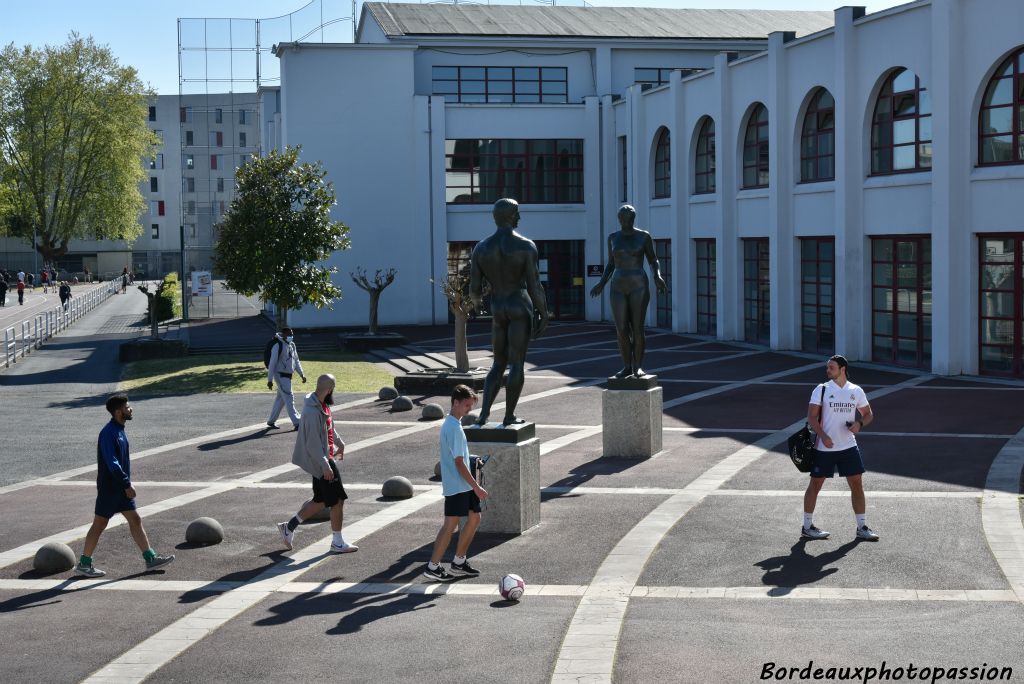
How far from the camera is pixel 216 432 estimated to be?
21297mm

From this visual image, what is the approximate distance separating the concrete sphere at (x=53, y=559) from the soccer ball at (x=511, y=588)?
4.35 meters

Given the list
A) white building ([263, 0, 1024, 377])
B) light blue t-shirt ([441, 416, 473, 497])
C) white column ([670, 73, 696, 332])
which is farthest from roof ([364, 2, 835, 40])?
light blue t-shirt ([441, 416, 473, 497])

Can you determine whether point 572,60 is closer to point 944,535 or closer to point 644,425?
point 644,425

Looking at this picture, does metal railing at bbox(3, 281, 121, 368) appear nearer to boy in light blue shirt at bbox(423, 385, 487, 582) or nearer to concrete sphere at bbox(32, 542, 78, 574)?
concrete sphere at bbox(32, 542, 78, 574)

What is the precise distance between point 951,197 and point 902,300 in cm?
335

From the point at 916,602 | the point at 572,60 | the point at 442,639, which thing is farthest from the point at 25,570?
the point at 572,60

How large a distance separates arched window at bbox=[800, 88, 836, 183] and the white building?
0.26ft

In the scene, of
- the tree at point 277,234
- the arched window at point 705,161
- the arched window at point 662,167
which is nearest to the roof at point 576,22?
the arched window at point 662,167

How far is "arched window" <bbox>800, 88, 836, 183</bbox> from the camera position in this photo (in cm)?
3167

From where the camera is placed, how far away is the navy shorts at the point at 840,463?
12336mm

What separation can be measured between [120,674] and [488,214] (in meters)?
38.6

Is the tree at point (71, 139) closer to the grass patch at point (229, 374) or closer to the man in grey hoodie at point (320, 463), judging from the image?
the grass patch at point (229, 374)

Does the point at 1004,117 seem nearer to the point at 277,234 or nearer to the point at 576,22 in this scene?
the point at 277,234

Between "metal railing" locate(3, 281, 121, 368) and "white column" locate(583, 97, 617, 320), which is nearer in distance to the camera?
"metal railing" locate(3, 281, 121, 368)
